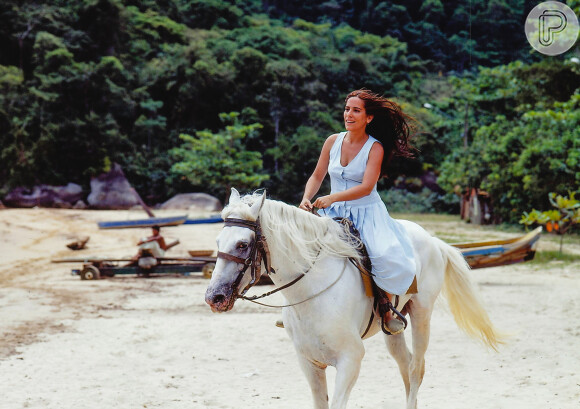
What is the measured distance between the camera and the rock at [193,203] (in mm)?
28516

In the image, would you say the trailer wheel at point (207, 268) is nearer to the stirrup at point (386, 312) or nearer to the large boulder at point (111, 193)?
the stirrup at point (386, 312)

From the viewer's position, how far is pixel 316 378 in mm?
3420

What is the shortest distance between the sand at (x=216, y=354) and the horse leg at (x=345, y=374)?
1.68 m

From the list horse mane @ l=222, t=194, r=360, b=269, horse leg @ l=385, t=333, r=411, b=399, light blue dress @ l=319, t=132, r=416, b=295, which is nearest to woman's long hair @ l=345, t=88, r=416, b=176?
light blue dress @ l=319, t=132, r=416, b=295

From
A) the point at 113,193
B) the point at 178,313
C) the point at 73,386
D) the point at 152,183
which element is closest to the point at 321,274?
the point at 73,386

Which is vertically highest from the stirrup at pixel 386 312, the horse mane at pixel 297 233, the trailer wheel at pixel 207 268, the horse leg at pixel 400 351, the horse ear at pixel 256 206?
the horse ear at pixel 256 206

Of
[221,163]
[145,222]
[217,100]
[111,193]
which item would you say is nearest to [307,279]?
[145,222]

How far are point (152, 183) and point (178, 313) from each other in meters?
24.2

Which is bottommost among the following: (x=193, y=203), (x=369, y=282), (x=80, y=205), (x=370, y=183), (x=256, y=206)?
(x=80, y=205)

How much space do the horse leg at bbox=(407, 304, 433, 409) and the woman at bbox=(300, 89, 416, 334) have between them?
72cm

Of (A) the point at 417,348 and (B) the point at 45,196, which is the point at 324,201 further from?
(B) the point at 45,196

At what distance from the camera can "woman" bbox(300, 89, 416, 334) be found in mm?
3473

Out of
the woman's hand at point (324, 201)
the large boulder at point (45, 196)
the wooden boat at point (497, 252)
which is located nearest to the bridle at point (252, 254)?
the woman's hand at point (324, 201)

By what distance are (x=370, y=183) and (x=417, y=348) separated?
1.52 meters
